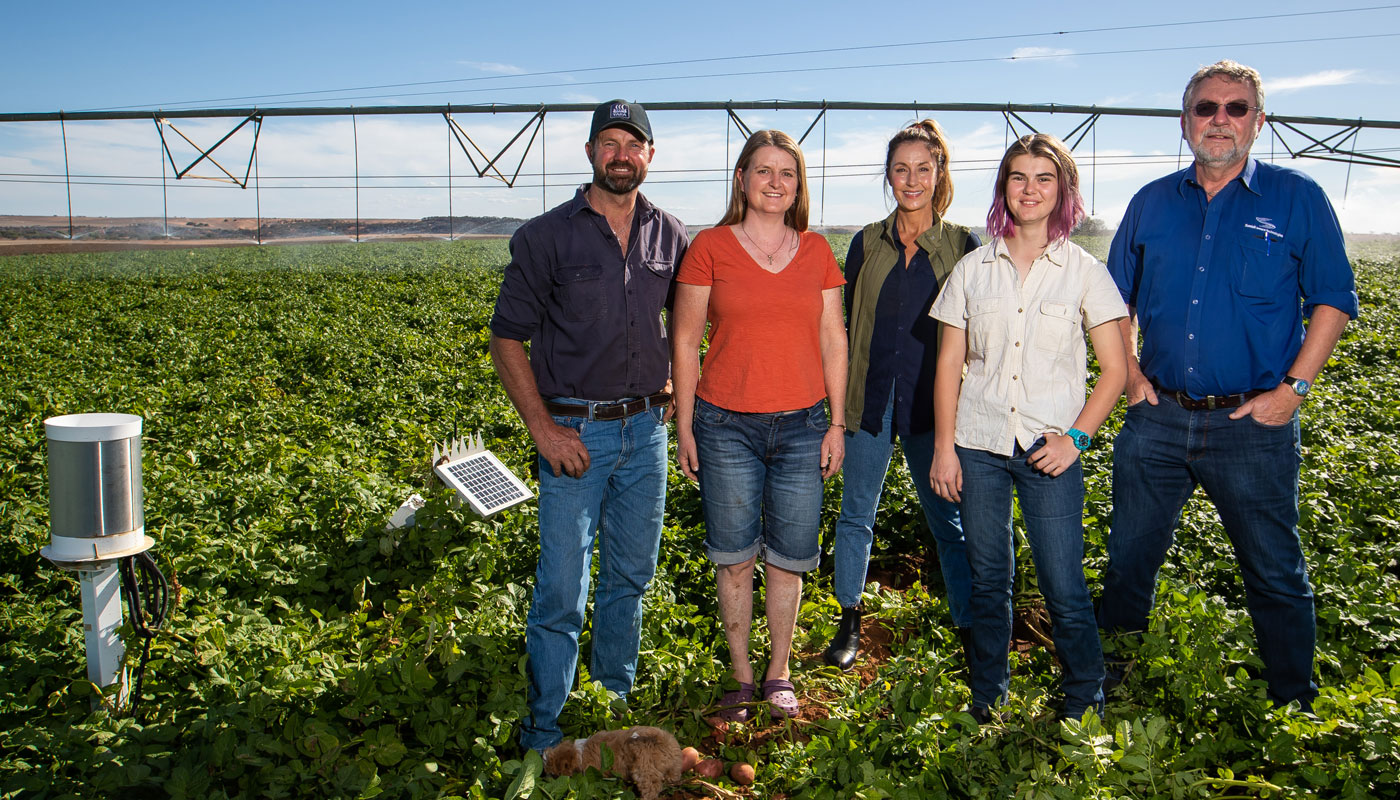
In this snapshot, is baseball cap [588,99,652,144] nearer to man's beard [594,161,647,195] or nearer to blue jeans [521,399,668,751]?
man's beard [594,161,647,195]

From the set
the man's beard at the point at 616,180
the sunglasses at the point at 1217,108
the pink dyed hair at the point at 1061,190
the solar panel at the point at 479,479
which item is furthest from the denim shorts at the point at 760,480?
the solar panel at the point at 479,479

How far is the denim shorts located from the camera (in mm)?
2996

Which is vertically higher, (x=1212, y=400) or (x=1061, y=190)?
(x=1061, y=190)

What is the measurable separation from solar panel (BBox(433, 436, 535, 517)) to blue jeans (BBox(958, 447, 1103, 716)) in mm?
2498

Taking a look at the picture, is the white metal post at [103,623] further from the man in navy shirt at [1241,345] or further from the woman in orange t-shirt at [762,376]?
the man in navy shirt at [1241,345]

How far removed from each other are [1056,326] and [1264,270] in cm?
72

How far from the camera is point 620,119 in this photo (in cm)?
294

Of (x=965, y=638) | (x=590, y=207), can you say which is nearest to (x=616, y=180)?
(x=590, y=207)

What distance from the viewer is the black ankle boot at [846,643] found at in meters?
3.58

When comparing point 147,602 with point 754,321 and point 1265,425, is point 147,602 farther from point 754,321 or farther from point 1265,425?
point 1265,425

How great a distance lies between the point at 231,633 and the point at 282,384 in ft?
22.2

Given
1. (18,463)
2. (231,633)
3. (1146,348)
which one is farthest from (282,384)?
(1146,348)

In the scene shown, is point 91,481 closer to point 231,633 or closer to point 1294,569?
point 231,633

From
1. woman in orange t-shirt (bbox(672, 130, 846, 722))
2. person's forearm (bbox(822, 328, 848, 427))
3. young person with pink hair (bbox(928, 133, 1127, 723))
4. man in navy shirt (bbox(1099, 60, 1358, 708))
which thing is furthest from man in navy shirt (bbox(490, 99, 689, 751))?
man in navy shirt (bbox(1099, 60, 1358, 708))
